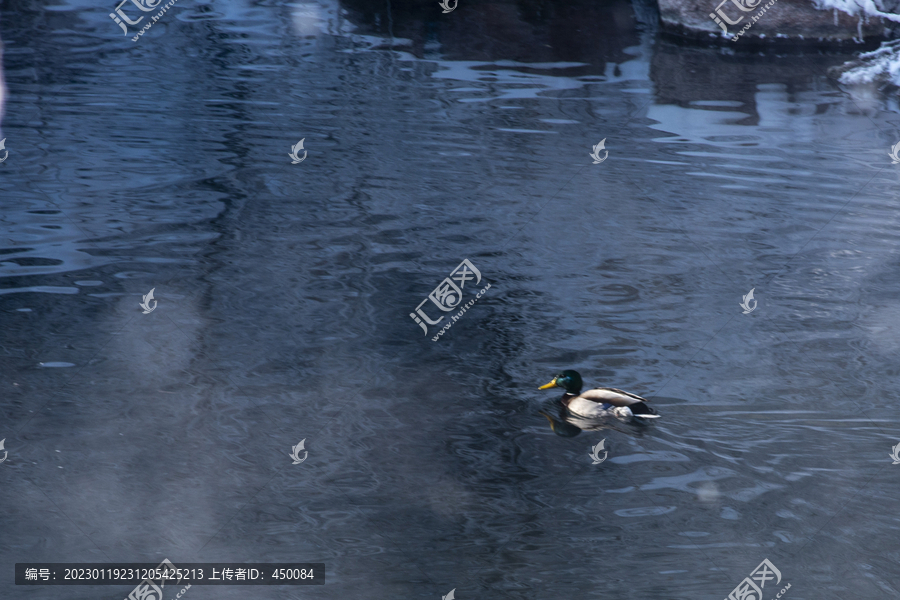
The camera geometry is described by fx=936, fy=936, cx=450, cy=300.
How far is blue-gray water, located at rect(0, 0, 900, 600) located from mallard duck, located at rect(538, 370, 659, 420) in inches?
7.2

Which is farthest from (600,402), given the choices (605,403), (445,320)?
(445,320)

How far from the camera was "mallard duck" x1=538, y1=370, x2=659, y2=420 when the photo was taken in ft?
26.4

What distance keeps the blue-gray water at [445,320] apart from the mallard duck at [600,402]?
0.60ft

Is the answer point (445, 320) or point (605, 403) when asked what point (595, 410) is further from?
point (445, 320)

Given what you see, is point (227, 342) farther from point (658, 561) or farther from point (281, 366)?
point (658, 561)

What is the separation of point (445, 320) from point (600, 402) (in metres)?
2.38

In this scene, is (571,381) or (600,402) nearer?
(600,402)

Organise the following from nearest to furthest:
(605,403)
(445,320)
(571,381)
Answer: (605,403), (571,381), (445,320)

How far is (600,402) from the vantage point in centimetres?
818

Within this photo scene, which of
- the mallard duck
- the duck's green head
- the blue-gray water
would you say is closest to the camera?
the blue-gray water

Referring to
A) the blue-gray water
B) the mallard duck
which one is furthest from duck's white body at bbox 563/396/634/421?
the blue-gray water

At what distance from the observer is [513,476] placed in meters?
7.60

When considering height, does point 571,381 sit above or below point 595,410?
above

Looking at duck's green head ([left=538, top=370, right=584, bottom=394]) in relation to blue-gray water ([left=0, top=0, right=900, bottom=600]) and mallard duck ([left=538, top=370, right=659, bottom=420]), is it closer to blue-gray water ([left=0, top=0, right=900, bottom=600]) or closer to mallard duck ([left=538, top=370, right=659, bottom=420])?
mallard duck ([left=538, top=370, right=659, bottom=420])
